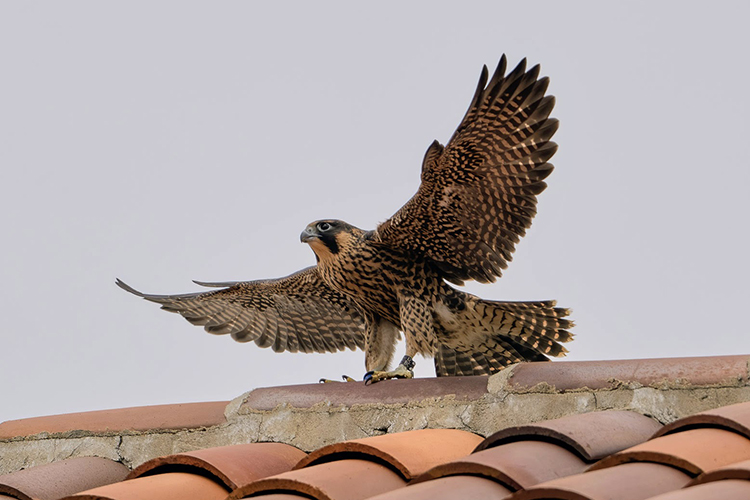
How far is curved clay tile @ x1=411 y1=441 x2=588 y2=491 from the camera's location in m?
1.86

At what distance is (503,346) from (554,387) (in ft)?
6.58

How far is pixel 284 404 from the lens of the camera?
118 inches

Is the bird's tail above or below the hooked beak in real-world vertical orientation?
below

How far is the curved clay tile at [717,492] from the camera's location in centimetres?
147

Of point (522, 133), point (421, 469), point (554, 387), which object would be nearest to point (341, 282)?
point (522, 133)

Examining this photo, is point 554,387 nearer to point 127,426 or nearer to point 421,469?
point 421,469

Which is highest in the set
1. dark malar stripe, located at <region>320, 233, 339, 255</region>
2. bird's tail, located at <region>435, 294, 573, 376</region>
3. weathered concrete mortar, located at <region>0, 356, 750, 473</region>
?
dark malar stripe, located at <region>320, 233, 339, 255</region>

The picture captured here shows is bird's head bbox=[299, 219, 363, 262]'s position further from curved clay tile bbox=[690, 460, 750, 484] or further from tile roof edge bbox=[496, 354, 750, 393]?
curved clay tile bbox=[690, 460, 750, 484]

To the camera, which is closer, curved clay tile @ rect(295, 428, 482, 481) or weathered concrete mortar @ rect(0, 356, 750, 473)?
curved clay tile @ rect(295, 428, 482, 481)

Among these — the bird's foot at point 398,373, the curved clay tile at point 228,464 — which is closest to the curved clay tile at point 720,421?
the curved clay tile at point 228,464

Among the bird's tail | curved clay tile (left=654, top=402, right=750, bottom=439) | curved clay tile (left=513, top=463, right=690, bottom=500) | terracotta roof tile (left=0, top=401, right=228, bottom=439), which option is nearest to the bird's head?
the bird's tail

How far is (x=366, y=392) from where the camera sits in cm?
293

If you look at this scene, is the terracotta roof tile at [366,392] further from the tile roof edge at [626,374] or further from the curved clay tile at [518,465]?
the curved clay tile at [518,465]

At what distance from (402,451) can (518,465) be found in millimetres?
400
